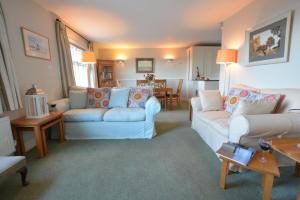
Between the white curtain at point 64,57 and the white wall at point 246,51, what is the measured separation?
11.7 ft

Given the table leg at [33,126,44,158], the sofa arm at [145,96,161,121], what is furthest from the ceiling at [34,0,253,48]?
the table leg at [33,126,44,158]

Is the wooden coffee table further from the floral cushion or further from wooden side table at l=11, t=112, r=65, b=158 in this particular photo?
wooden side table at l=11, t=112, r=65, b=158

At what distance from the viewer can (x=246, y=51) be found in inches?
114

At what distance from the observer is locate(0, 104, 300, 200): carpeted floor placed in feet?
4.76

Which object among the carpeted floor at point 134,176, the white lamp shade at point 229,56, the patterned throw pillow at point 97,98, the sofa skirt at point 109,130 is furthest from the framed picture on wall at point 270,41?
the patterned throw pillow at point 97,98

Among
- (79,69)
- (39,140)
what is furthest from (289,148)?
(79,69)

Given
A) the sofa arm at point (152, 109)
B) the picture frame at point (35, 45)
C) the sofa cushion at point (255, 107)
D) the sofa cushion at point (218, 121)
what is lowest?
the sofa cushion at point (218, 121)

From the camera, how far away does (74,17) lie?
3238mm

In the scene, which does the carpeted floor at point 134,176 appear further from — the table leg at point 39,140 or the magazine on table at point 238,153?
the magazine on table at point 238,153

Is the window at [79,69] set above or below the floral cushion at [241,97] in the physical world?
above

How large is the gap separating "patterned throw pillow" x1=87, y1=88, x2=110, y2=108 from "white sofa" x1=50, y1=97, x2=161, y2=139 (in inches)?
16.5

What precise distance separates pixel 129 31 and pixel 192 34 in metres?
1.83

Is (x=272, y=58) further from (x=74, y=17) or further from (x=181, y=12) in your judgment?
(x=74, y=17)

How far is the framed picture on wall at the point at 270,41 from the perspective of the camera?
207cm
